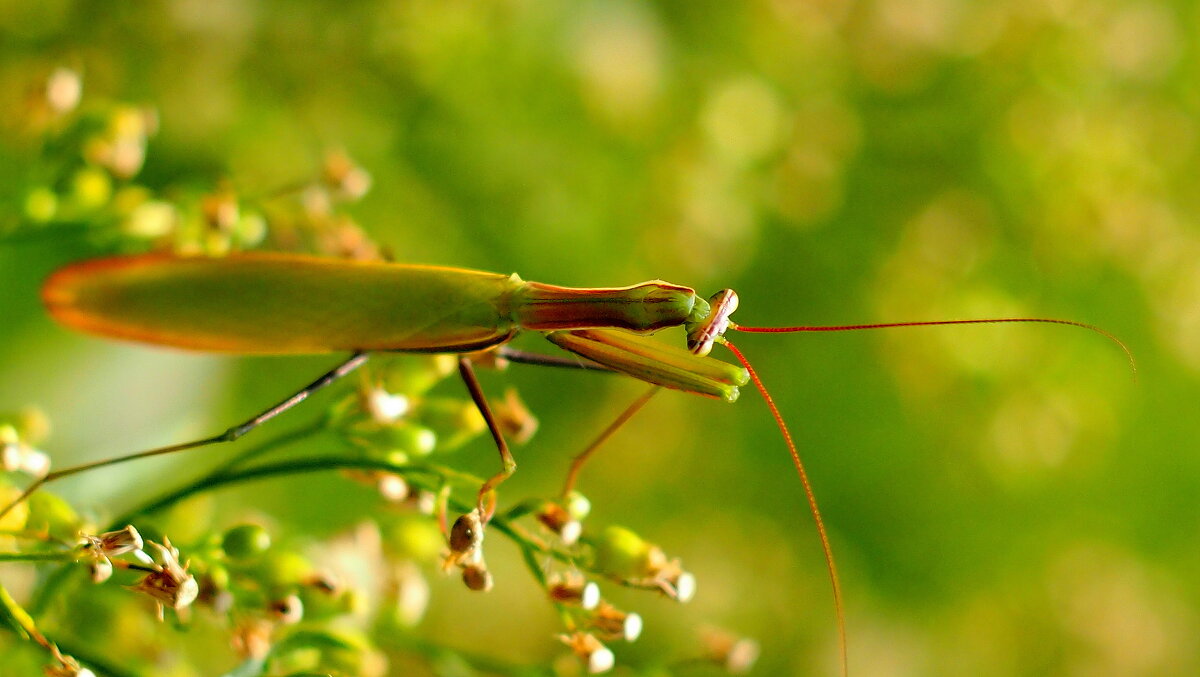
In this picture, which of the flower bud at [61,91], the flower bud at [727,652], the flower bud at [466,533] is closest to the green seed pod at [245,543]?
the flower bud at [466,533]

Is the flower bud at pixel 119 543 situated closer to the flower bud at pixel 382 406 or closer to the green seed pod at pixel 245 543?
the green seed pod at pixel 245 543

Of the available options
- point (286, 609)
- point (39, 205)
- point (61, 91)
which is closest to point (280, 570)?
point (286, 609)

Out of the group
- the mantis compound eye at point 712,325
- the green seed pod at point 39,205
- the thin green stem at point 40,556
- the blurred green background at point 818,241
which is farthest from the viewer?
the blurred green background at point 818,241

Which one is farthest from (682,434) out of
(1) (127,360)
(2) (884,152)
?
(1) (127,360)

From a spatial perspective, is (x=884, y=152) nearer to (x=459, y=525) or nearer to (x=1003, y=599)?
(x=1003, y=599)

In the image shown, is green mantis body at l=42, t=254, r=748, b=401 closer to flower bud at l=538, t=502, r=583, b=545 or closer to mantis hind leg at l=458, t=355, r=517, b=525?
mantis hind leg at l=458, t=355, r=517, b=525

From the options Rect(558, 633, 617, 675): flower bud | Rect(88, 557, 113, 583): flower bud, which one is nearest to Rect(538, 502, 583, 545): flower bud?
Rect(558, 633, 617, 675): flower bud

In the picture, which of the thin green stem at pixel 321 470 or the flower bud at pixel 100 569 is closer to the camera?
the flower bud at pixel 100 569
